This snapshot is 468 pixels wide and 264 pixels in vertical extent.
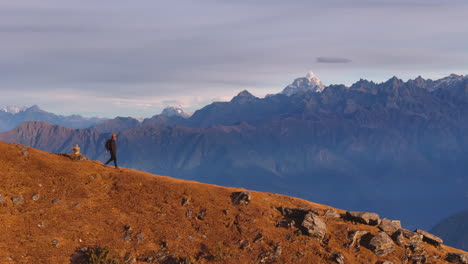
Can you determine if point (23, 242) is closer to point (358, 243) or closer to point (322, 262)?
point (322, 262)

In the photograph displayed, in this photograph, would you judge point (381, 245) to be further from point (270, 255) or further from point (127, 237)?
point (127, 237)

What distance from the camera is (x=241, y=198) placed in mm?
41875

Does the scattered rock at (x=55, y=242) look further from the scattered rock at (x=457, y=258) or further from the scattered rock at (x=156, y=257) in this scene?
the scattered rock at (x=457, y=258)

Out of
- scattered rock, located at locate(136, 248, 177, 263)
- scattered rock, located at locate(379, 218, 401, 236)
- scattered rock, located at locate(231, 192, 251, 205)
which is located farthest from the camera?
scattered rock, located at locate(379, 218, 401, 236)

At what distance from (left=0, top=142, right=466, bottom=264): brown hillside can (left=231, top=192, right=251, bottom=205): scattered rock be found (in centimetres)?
73

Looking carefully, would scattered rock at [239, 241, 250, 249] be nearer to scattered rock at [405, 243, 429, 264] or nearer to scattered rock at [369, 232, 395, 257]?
scattered rock at [369, 232, 395, 257]

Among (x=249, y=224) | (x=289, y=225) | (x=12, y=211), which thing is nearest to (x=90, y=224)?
(x=12, y=211)

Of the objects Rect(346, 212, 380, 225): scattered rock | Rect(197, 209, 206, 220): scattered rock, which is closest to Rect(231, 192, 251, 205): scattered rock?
Rect(197, 209, 206, 220): scattered rock

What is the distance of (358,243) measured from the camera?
3812 cm

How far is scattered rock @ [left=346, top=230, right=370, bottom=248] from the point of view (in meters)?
37.8

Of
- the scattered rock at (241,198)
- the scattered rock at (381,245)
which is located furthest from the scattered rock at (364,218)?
the scattered rock at (241,198)

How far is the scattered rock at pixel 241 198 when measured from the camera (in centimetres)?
4147

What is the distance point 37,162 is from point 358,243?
1371 inches

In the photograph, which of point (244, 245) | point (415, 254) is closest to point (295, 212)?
point (244, 245)
